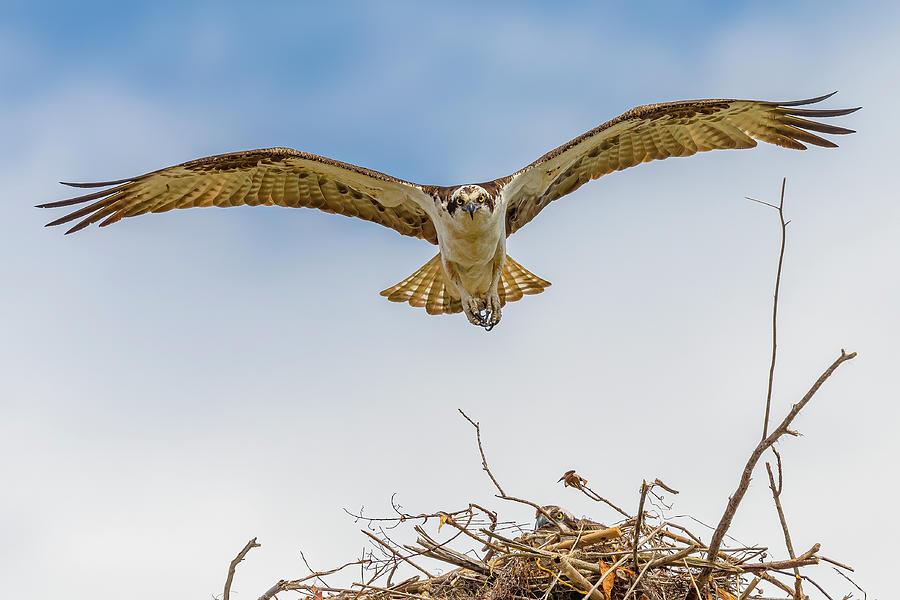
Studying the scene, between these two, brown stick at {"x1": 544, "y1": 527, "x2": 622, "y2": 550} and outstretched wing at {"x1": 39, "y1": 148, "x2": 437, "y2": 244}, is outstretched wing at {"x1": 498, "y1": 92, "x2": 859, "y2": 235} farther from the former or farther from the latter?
brown stick at {"x1": 544, "y1": 527, "x2": 622, "y2": 550}

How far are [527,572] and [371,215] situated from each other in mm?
5118

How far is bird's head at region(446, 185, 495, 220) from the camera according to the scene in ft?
26.2

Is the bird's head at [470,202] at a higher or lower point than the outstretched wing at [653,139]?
lower

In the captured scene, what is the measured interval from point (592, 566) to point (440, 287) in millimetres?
5088

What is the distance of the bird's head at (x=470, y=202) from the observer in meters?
7.98

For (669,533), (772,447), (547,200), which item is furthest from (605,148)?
(772,447)

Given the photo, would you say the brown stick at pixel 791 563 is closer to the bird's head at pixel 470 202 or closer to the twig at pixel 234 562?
the twig at pixel 234 562

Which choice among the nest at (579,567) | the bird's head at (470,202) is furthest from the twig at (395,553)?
the bird's head at (470,202)

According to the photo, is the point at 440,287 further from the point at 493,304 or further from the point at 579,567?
the point at 579,567

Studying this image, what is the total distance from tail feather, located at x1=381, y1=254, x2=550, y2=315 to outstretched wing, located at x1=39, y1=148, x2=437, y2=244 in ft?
1.40

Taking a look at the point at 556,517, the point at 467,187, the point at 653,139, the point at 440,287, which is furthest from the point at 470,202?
the point at 556,517

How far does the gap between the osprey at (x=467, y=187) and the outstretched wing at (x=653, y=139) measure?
0.01 metres

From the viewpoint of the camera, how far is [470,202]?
7965 mm

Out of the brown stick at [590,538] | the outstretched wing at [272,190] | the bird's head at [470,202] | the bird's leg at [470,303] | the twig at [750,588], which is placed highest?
the outstretched wing at [272,190]
